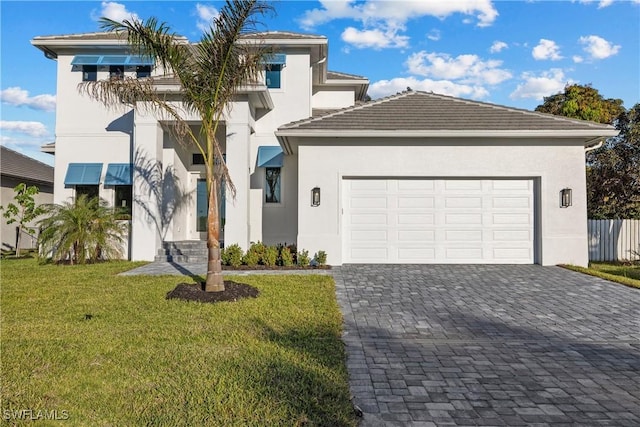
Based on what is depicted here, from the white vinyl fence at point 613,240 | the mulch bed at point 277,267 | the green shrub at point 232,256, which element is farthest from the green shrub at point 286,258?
the white vinyl fence at point 613,240

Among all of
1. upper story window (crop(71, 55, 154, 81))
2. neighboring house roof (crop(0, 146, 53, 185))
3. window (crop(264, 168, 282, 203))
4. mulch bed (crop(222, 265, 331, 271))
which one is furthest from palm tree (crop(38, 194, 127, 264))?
neighboring house roof (crop(0, 146, 53, 185))

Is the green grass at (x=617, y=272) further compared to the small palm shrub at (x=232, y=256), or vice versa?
the small palm shrub at (x=232, y=256)

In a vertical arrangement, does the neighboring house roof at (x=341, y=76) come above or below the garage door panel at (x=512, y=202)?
above

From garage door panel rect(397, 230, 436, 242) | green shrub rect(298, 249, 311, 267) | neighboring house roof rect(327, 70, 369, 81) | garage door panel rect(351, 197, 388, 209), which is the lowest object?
green shrub rect(298, 249, 311, 267)

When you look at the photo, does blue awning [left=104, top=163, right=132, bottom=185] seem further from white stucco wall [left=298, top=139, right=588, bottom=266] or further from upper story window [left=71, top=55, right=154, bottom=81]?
white stucco wall [left=298, top=139, right=588, bottom=266]

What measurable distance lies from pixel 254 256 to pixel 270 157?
14.2 feet

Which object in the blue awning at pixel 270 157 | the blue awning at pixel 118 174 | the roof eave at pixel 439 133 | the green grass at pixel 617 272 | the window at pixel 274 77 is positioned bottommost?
the green grass at pixel 617 272

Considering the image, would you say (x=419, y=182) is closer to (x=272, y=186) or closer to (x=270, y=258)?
(x=270, y=258)

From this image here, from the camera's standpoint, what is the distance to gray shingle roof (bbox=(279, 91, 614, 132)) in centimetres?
1169

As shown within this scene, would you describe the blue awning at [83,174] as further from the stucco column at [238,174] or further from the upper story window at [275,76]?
the upper story window at [275,76]

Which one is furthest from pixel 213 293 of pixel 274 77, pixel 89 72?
pixel 89 72

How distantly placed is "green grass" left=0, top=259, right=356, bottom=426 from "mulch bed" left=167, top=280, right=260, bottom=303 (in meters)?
0.27

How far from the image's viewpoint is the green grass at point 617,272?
9.53 metres

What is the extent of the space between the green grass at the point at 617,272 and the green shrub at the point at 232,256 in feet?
32.5
